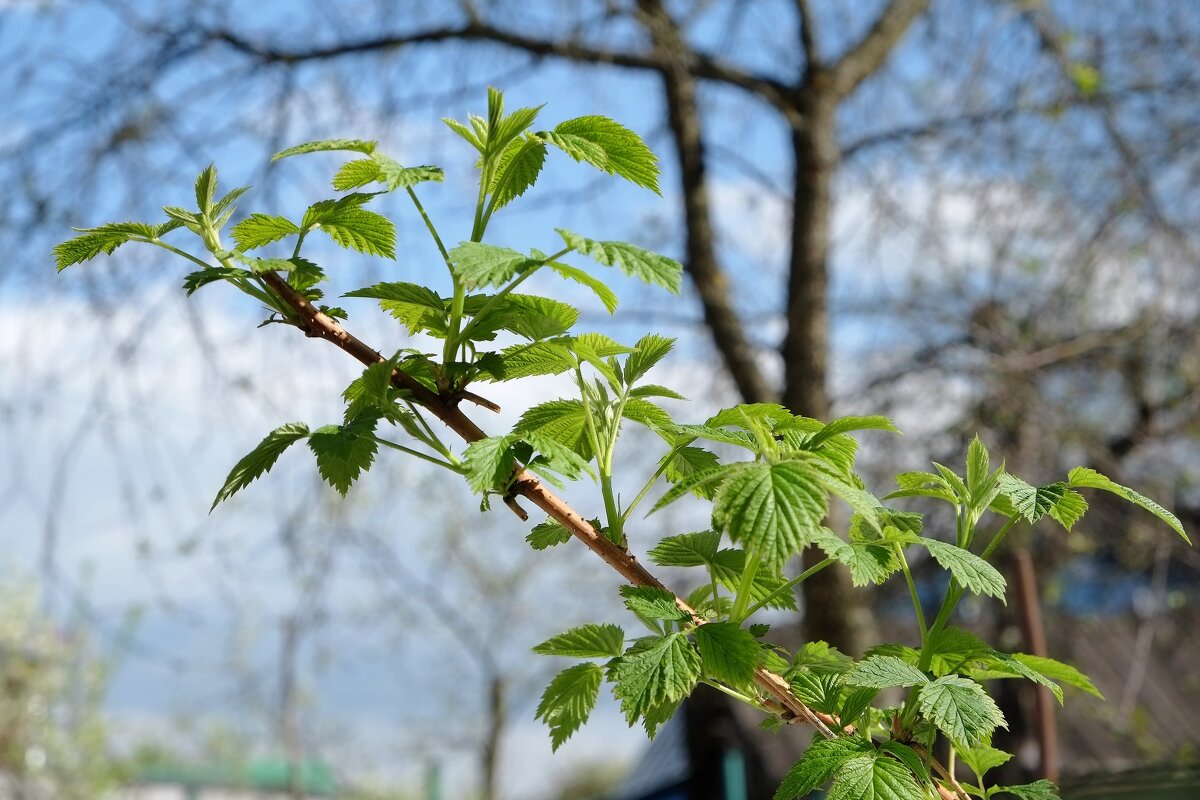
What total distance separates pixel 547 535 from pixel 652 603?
111 millimetres

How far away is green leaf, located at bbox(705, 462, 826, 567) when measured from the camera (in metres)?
0.58

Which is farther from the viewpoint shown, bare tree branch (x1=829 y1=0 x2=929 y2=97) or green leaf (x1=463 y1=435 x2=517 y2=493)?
bare tree branch (x1=829 y1=0 x2=929 y2=97)

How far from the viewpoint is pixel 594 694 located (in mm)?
731

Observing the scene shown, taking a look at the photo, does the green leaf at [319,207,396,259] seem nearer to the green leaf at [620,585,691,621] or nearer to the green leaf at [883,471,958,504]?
the green leaf at [620,585,691,621]

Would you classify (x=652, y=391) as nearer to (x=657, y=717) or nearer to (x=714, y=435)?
(x=714, y=435)

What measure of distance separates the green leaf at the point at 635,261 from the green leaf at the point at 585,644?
0.22 m

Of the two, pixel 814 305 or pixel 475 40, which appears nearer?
pixel 814 305

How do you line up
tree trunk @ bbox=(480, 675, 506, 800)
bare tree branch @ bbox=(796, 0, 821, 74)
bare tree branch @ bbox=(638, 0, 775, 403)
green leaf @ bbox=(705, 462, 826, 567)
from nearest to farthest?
1. green leaf @ bbox=(705, 462, 826, 567)
2. bare tree branch @ bbox=(638, 0, 775, 403)
3. bare tree branch @ bbox=(796, 0, 821, 74)
4. tree trunk @ bbox=(480, 675, 506, 800)

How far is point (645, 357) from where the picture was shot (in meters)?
0.76

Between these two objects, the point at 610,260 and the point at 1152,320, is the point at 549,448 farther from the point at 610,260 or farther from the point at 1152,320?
the point at 1152,320

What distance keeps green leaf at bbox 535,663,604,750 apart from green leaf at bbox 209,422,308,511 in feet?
0.73

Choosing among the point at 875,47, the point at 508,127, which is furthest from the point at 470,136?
the point at 875,47

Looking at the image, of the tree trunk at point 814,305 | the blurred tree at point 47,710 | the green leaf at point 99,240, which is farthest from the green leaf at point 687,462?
the blurred tree at point 47,710

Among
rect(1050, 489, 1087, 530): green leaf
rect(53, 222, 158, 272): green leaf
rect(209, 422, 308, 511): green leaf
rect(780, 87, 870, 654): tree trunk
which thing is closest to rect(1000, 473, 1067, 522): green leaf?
rect(1050, 489, 1087, 530): green leaf
